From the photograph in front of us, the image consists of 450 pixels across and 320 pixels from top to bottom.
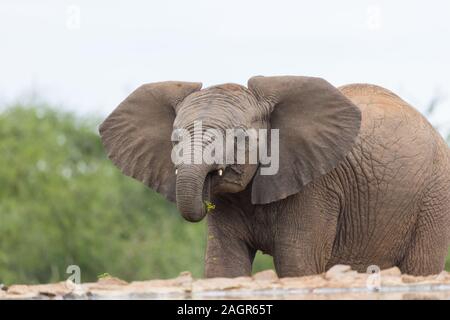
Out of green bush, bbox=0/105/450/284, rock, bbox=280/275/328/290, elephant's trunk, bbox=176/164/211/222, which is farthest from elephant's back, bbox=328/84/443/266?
green bush, bbox=0/105/450/284

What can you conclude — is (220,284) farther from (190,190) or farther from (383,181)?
(383,181)

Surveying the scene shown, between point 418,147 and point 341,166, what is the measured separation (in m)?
0.91

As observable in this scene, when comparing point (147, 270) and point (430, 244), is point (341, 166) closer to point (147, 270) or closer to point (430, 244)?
point (430, 244)

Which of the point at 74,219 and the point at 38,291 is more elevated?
the point at 38,291

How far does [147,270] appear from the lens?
37.5 metres

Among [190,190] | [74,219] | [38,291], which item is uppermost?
[190,190]

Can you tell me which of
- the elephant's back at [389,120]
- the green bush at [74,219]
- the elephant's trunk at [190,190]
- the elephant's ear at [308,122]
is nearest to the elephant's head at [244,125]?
the elephant's ear at [308,122]

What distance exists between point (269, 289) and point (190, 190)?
4.91 feet

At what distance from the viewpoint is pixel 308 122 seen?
14.3m

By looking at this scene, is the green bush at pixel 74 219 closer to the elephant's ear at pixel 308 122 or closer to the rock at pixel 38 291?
the elephant's ear at pixel 308 122

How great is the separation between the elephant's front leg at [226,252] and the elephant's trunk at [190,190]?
1.33 meters

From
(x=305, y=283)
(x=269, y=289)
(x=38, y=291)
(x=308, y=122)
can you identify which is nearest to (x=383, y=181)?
(x=308, y=122)

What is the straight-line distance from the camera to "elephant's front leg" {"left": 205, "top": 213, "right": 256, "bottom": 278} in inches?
557

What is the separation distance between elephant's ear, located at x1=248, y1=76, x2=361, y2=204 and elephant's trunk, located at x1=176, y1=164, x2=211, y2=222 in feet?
4.51
